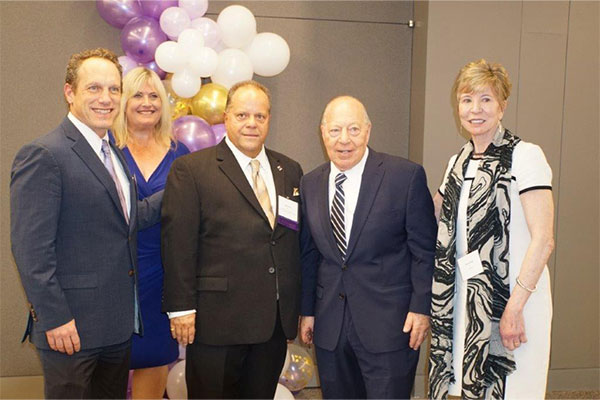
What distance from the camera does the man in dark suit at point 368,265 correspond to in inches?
84.8

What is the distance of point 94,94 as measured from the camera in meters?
1.89

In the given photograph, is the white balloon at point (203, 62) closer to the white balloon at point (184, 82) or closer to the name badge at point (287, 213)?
the white balloon at point (184, 82)

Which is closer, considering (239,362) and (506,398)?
(506,398)

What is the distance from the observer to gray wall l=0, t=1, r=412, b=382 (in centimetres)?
370

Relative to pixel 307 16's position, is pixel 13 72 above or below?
below

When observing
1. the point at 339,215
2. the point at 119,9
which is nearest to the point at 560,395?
the point at 339,215

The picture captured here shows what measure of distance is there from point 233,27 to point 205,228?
1.69 metres

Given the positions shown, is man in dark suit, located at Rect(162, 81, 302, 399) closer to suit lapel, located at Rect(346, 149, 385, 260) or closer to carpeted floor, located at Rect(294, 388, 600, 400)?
suit lapel, located at Rect(346, 149, 385, 260)

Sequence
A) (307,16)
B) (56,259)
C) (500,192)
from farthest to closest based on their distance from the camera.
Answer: (307,16) → (500,192) → (56,259)

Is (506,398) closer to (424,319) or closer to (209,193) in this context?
(424,319)

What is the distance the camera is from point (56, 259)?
69.0 inches

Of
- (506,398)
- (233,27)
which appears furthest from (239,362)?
(233,27)

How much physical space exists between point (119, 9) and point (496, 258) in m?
2.82

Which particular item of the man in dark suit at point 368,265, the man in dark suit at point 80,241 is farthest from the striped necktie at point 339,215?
the man in dark suit at point 80,241
